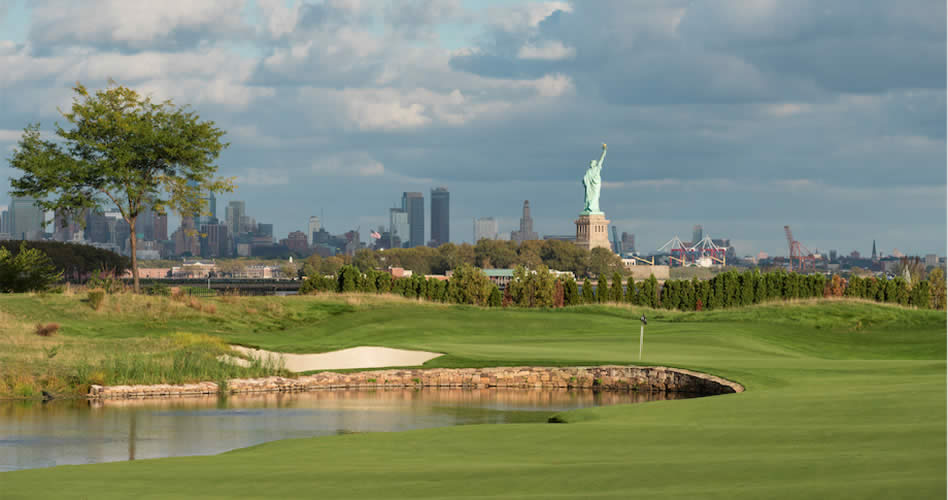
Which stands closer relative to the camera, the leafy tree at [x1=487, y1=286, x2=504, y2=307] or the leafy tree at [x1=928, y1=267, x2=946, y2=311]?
the leafy tree at [x1=487, y1=286, x2=504, y2=307]

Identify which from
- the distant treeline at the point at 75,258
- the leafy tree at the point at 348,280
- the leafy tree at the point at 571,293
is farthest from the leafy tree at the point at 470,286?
the distant treeline at the point at 75,258

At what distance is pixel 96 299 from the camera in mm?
34688

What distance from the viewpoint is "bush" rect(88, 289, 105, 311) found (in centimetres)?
3453

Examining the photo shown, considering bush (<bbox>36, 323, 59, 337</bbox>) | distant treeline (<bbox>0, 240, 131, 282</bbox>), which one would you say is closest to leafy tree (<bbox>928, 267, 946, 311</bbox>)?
bush (<bbox>36, 323, 59, 337</bbox>)

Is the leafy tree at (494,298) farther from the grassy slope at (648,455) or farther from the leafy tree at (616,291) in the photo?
the grassy slope at (648,455)

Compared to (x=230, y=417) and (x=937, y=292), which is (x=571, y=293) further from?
(x=230, y=417)

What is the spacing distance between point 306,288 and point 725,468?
42.5 m

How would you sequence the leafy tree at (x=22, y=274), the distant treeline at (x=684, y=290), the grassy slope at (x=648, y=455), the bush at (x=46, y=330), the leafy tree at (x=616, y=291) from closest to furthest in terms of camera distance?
the grassy slope at (x=648, y=455) < the bush at (x=46, y=330) < the leafy tree at (x=22, y=274) < the distant treeline at (x=684, y=290) < the leafy tree at (x=616, y=291)

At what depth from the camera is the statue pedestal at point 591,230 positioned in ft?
550

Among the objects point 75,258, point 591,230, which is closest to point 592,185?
point 591,230

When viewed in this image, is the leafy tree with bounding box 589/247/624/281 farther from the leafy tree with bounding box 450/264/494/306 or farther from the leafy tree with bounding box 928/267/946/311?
the leafy tree with bounding box 450/264/494/306

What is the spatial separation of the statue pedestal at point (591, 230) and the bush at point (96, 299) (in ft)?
442

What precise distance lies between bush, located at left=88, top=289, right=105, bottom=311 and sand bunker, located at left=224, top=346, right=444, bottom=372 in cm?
989

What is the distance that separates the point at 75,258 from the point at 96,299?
49.7m
